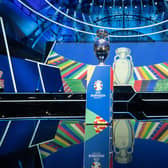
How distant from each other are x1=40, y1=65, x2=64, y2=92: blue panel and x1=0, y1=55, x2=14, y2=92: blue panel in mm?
519

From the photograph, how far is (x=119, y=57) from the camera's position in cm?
437

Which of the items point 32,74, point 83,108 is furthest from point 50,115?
point 32,74

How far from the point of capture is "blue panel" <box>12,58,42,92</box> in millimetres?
4301

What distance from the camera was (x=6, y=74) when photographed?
424cm

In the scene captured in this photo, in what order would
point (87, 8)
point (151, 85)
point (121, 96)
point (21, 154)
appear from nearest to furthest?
point (21, 154), point (121, 96), point (151, 85), point (87, 8)

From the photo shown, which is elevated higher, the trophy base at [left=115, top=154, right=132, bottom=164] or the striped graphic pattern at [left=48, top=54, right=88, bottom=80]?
the striped graphic pattern at [left=48, top=54, right=88, bottom=80]

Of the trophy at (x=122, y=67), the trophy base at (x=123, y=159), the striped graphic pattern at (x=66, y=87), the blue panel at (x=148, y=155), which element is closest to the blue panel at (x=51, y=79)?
the striped graphic pattern at (x=66, y=87)

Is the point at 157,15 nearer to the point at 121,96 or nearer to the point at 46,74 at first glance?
the point at 121,96

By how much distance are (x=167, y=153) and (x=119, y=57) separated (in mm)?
2856

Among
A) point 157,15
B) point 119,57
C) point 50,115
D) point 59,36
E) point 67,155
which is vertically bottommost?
point 67,155

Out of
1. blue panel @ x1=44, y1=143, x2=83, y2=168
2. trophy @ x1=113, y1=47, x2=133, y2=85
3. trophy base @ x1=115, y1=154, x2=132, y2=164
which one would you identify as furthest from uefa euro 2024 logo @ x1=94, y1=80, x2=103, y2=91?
trophy @ x1=113, y1=47, x2=133, y2=85

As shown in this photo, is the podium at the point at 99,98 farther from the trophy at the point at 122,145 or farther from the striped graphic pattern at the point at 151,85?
the striped graphic pattern at the point at 151,85

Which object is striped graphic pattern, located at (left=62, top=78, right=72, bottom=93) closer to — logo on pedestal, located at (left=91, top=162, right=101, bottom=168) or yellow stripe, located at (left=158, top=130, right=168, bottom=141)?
yellow stripe, located at (left=158, top=130, right=168, bottom=141)

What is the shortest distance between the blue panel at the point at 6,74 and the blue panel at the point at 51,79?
52cm
